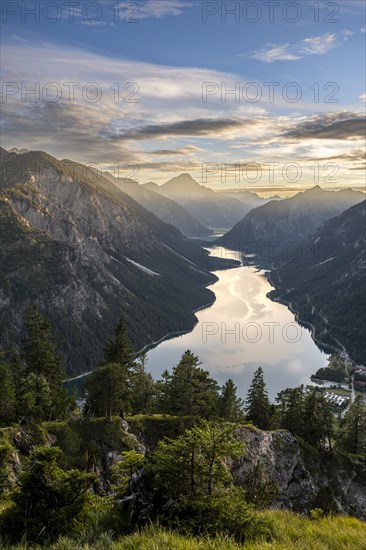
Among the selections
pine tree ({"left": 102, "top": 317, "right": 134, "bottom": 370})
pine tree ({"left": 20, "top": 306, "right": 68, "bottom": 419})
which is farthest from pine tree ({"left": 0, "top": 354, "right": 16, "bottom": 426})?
pine tree ({"left": 102, "top": 317, "right": 134, "bottom": 370})

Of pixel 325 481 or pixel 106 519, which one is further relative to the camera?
pixel 325 481

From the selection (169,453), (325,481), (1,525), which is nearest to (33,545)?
(1,525)

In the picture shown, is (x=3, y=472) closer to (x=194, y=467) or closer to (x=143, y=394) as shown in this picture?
(x=194, y=467)

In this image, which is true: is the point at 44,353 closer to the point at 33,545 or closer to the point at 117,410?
the point at 117,410

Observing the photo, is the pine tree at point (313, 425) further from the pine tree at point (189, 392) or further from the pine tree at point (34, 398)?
the pine tree at point (34, 398)

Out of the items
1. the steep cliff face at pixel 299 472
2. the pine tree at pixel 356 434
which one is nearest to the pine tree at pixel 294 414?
the steep cliff face at pixel 299 472

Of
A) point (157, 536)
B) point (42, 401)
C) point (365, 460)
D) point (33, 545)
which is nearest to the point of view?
point (157, 536)

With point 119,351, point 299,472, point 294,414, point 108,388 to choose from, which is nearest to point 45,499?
point 108,388
